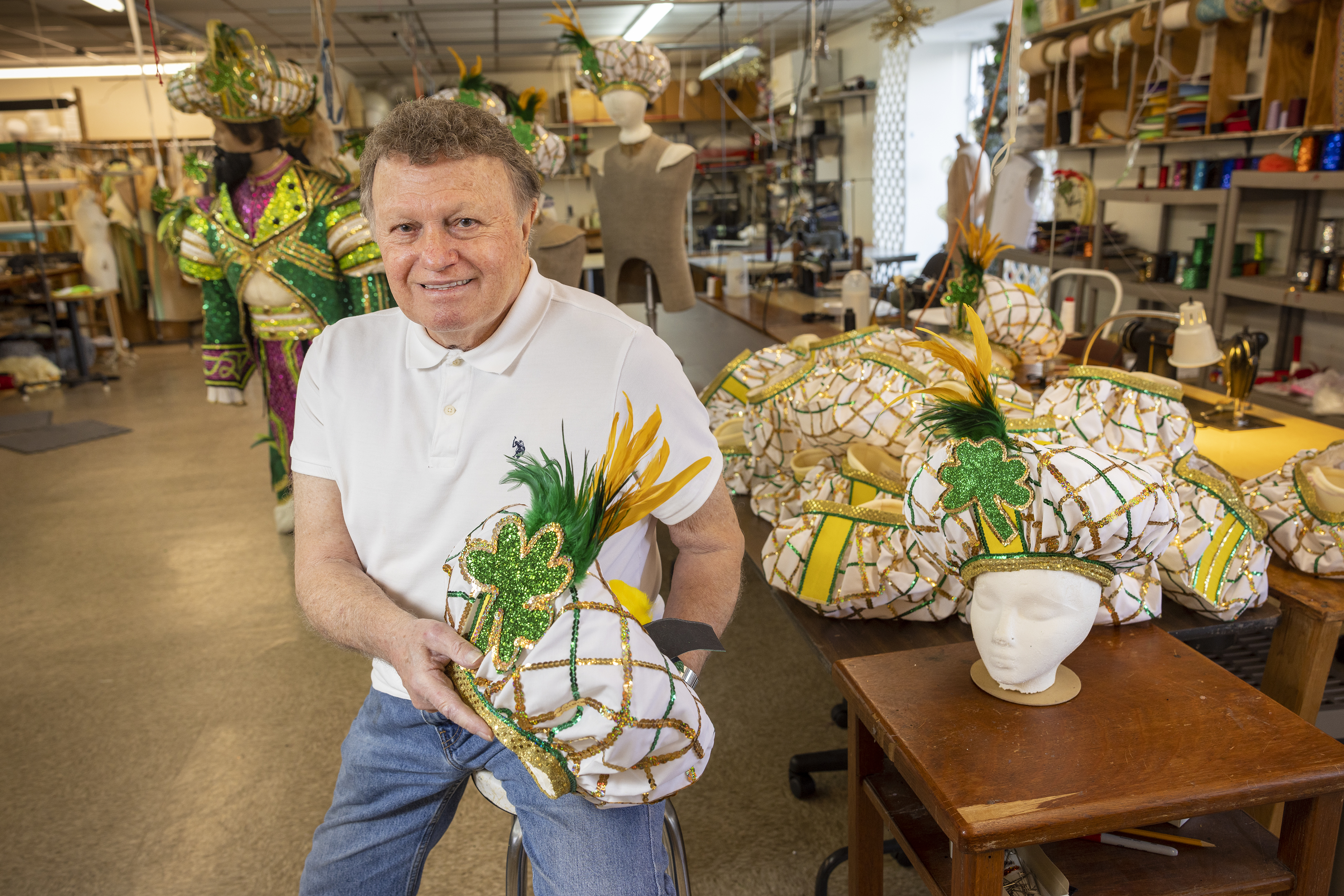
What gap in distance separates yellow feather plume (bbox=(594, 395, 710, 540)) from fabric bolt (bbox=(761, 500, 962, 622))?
0.54m

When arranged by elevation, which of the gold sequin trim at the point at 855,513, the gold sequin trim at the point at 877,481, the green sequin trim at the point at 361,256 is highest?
the green sequin trim at the point at 361,256

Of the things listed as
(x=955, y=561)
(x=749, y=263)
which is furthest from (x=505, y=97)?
(x=955, y=561)

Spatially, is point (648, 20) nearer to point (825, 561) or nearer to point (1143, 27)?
point (1143, 27)

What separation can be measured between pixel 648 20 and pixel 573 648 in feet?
27.2

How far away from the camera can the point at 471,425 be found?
1.19 m

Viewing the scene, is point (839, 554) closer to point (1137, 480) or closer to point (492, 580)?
point (1137, 480)

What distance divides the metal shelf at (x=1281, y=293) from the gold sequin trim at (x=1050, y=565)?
278cm

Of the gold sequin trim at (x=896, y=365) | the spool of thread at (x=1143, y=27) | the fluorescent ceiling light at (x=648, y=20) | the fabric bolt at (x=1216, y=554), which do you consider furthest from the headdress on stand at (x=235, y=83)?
the fluorescent ceiling light at (x=648, y=20)

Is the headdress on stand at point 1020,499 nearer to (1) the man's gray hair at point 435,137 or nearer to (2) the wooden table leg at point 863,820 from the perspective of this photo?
(2) the wooden table leg at point 863,820

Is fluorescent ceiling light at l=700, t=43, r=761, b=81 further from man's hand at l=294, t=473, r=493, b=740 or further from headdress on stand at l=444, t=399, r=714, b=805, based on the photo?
headdress on stand at l=444, t=399, r=714, b=805

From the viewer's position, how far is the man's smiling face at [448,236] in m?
1.14

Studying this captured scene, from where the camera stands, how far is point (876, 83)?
8711mm

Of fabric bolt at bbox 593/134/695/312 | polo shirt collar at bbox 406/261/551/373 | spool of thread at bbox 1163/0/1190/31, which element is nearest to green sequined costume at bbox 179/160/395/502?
fabric bolt at bbox 593/134/695/312

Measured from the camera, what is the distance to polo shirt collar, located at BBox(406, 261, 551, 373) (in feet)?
3.98
